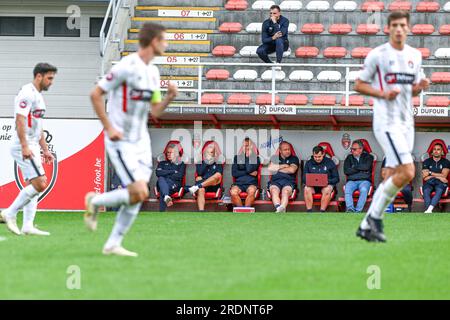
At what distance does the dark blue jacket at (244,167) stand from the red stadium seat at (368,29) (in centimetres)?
553

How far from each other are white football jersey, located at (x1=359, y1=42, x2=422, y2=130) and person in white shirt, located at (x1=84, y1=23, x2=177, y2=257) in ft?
8.49

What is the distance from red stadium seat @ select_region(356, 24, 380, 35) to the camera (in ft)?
92.8

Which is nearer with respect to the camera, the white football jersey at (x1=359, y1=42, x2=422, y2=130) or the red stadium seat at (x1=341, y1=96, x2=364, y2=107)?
the white football jersey at (x1=359, y1=42, x2=422, y2=130)

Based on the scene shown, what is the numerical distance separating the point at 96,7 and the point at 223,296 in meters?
24.8

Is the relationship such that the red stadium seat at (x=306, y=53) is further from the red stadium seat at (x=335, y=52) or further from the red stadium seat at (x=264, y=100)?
the red stadium seat at (x=264, y=100)

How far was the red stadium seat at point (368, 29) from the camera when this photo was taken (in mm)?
28281

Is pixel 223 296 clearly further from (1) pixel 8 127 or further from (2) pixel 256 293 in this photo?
(1) pixel 8 127

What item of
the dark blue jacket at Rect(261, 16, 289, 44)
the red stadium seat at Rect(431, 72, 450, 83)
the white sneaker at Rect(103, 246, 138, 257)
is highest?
the dark blue jacket at Rect(261, 16, 289, 44)

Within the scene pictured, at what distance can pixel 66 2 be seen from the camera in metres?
32.5

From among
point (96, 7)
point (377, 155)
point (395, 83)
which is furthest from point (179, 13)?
point (395, 83)

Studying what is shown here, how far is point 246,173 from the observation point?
80.7 ft

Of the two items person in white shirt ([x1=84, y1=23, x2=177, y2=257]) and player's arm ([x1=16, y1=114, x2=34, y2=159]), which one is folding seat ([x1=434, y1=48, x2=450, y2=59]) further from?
person in white shirt ([x1=84, y1=23, x2=177, y2=257])

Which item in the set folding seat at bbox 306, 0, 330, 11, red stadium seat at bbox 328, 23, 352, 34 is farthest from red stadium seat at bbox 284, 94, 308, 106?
folding seat at bbox 306, 0, 330, 11

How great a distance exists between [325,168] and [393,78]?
464 inches
